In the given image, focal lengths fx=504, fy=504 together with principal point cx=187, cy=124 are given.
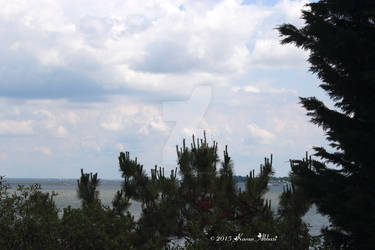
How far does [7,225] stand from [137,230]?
A: 789 cm

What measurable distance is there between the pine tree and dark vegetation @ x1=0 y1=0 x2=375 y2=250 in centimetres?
2

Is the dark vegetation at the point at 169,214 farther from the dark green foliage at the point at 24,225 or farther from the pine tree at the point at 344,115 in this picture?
the pine tree at the point at 344,115

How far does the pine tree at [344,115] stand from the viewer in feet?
38.6

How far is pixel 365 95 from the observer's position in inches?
491

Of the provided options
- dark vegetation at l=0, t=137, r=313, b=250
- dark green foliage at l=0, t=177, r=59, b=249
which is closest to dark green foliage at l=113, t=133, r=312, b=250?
dark vegetation at l=0, t=137, r=313, b=250

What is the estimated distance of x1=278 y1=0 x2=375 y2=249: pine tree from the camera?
11766 millimetres

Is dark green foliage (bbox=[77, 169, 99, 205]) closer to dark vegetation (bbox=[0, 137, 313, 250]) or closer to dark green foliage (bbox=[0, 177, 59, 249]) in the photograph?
dark vegetation (bbox=[0, 137, 313, 250])

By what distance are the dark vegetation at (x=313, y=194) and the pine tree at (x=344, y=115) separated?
0.08 ft

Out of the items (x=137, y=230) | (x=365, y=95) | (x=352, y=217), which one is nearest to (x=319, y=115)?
(x=365, y=95)

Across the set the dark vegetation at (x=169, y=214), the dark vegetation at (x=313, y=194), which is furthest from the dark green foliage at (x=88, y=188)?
the dark vegetation at (x=313, y=194)

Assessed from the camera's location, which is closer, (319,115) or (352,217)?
(352,217)

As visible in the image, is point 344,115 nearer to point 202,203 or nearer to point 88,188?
point 202,203

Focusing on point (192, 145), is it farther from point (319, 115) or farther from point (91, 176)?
point (319, 115)

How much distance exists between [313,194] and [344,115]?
7.12 ft
